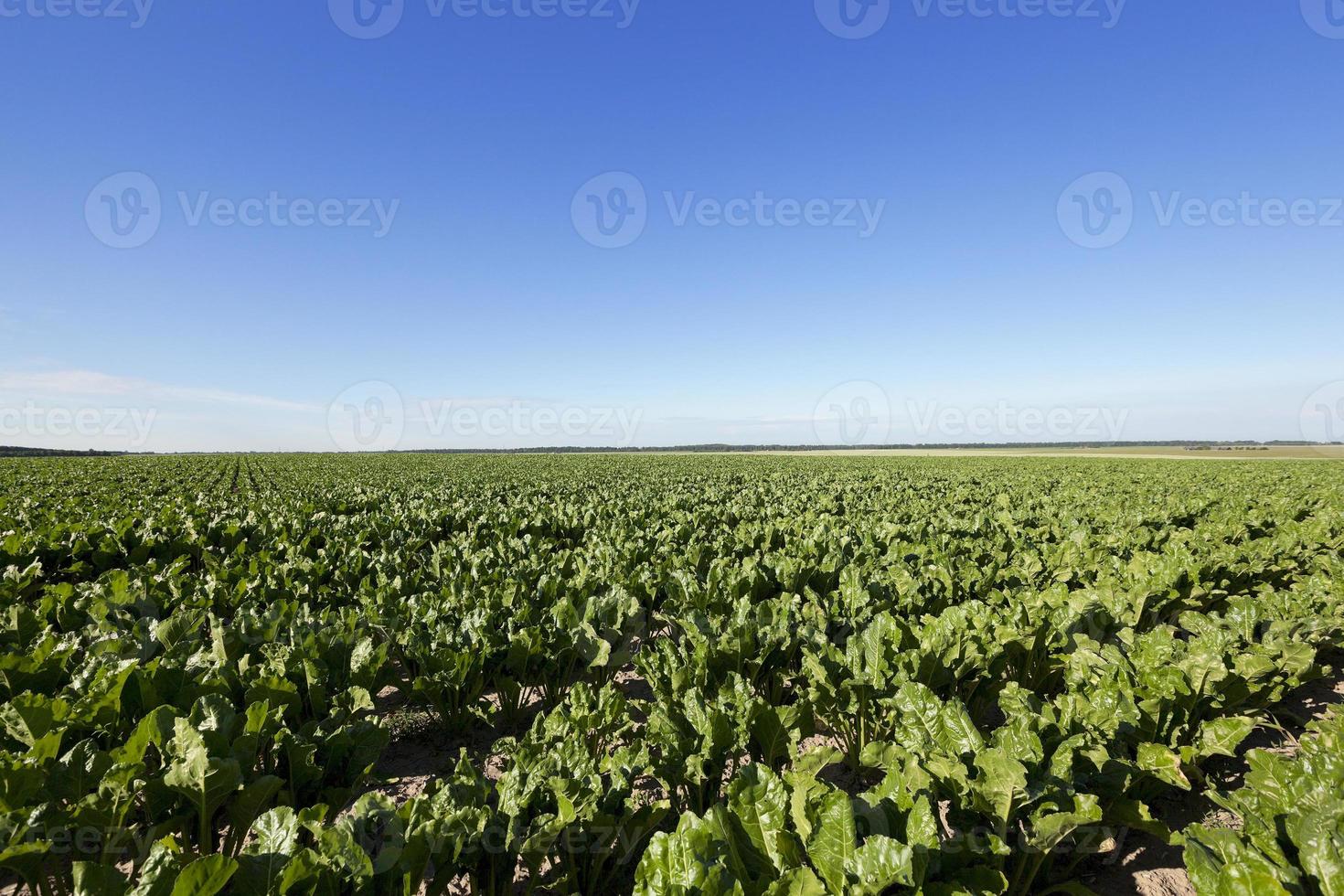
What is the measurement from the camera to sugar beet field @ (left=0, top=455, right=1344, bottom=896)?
2.28m

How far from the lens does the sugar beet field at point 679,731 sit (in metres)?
2.28

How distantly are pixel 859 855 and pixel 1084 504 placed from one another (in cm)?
1707

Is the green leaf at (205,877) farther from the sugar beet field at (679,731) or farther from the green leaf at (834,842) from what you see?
the green leaf at (834,842)

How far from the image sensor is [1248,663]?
3891 mm

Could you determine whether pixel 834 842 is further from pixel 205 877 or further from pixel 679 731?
pixel 205 877

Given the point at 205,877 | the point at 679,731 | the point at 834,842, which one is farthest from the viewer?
the point at 679,731

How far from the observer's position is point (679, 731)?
3.31m

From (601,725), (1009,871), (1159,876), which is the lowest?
(1159,876)

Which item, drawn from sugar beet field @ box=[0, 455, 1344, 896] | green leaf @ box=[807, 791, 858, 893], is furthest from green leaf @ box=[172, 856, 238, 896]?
green leaf @ box=[807, 791, 858, 893]

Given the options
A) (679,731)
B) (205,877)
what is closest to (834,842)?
(679,731)

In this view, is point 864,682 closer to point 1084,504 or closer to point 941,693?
point 941,693

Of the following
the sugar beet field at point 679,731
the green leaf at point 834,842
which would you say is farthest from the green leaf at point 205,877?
the green leaf at point 834,842

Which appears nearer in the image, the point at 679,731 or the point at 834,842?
the point at 834,842

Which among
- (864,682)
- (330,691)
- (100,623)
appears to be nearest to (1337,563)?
(864,682)
